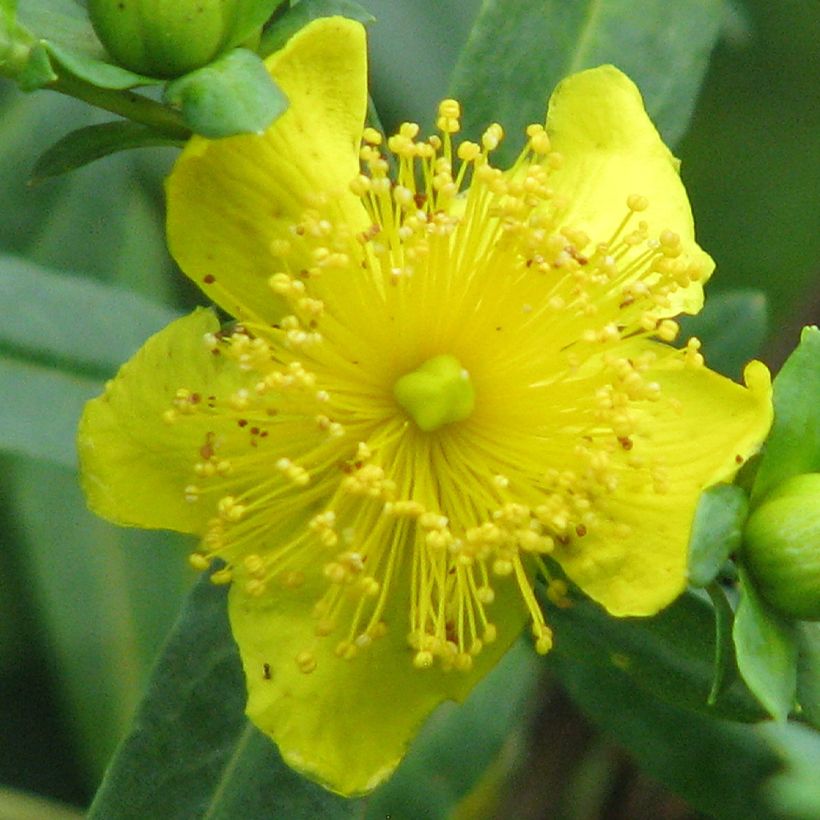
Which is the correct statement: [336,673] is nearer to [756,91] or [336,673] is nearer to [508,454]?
[508,454]

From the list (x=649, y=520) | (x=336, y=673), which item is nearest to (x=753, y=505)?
(x=649, y=520)

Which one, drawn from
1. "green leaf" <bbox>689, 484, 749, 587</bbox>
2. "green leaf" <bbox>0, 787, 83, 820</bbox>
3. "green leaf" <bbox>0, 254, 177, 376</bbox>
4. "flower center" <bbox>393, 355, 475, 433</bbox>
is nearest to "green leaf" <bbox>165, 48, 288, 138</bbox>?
"flower center" <bbox>393, 355, 475, 433</bbox>

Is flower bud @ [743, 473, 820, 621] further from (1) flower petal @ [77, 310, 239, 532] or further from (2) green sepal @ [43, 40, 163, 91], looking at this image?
(2) green sepal @ [43, 40, 163, 91]

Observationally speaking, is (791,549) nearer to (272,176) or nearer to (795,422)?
(795,422)

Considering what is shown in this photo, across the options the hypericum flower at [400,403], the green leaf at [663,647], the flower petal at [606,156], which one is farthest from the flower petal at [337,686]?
the flower petal at [606,156]

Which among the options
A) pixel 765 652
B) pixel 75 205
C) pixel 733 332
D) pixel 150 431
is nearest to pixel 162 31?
pixel 150 431

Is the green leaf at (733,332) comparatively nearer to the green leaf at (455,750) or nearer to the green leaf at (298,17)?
the green leaf at (455,750)
